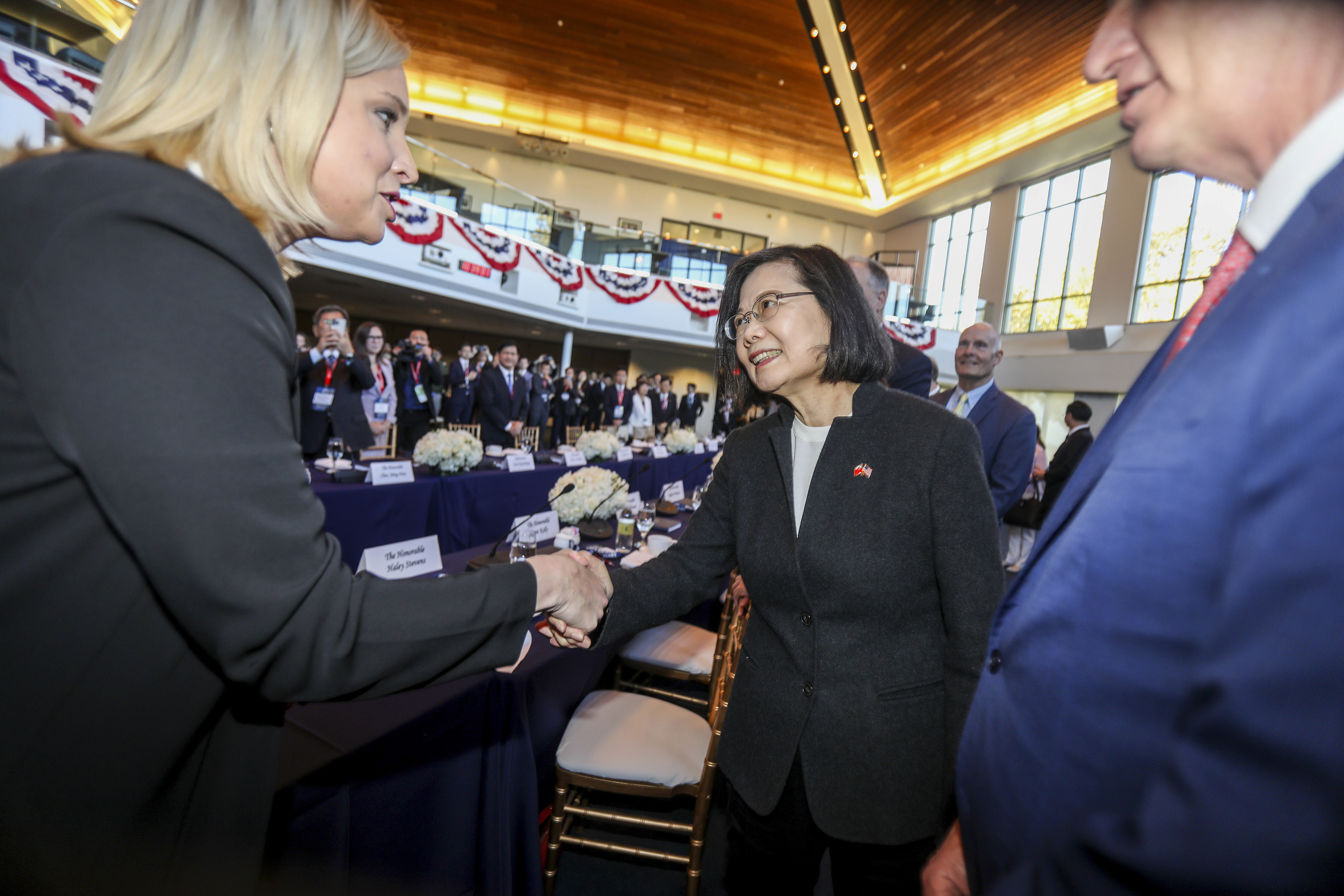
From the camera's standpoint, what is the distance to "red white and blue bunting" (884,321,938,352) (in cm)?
1533

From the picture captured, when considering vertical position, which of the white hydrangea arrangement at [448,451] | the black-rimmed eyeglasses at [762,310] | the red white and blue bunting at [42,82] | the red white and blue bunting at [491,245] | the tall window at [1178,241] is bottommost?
the white hydrangea arrangement at [448,451]

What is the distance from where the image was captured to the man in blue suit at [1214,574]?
1.37ft

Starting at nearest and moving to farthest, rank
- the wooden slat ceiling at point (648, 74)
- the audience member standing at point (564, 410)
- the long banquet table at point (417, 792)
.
→ 1. the long banquet table at point (417, 792)
2. the audience member standing at point (564, 410)
3. the wooden slat ceiling at point (648, 74)

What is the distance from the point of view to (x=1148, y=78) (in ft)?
1.94

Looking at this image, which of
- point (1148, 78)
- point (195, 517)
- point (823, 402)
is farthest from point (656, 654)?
point (1148, 78)

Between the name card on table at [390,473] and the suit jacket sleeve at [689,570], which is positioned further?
the name card on table at [390,473]

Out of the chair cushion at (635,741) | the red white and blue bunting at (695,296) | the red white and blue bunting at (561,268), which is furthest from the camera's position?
the red white and blue bunting at (695,296)

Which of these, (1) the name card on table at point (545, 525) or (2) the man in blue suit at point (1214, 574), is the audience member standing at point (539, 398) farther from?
(2) the man in blue suit at point (1214, 574)

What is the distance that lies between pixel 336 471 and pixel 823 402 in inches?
120

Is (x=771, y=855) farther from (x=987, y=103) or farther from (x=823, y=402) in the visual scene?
(x=987, y=103)

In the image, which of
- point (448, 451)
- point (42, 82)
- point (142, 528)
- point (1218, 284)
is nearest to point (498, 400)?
point (448, 451)

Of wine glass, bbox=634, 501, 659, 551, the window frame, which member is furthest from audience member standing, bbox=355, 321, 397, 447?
the window frame

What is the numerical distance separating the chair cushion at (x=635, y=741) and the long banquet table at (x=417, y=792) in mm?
233

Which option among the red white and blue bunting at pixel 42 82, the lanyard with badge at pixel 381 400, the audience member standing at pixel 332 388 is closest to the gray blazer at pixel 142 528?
the audience member standing at pixel 332 388
